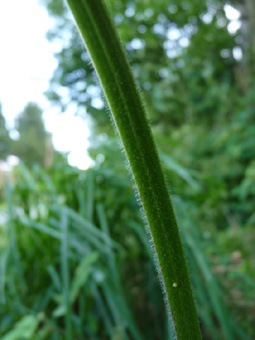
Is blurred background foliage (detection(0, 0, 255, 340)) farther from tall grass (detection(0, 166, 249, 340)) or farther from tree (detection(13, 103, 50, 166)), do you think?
tree (detection(13, 103, 50, 166))

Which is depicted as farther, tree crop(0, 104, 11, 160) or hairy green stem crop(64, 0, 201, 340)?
tree crop(0, 104, 11, 160)

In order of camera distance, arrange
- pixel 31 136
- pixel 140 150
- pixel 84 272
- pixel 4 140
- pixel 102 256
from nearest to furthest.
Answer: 1. pixel 140 150
2. pixel 84 272
3. pixel 102 256
4. pixel 4 140
5. pixel 31 136

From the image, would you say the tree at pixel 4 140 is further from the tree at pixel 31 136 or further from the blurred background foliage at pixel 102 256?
the blurred background foliage at pixel 102 256

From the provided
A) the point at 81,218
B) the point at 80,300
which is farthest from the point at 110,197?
the point at 80,300

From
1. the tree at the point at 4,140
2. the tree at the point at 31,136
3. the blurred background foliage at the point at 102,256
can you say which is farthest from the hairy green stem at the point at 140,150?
the tree at the point at 4,140

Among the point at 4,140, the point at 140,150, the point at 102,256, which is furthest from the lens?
the point at 4,140

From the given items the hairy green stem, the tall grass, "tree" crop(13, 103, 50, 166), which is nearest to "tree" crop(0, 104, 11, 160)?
"tree" crop(13, 103, 50, 166)

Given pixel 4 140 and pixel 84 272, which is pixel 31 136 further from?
pixel 84 272

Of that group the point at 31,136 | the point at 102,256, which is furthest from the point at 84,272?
the point at 31,136
